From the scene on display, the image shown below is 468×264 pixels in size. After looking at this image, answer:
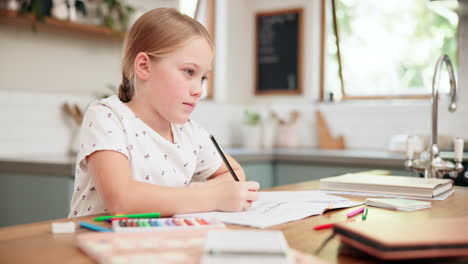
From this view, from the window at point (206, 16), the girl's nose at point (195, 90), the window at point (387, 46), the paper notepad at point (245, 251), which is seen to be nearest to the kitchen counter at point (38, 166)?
the girl's nose at point (195, 90)

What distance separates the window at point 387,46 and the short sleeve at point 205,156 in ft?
7.34

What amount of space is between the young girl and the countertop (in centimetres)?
85

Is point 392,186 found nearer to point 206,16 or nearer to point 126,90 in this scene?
point 126,90

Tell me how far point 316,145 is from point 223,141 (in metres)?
0.69

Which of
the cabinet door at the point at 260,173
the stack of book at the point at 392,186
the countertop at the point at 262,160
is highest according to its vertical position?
the stack of book at the point at 392,186

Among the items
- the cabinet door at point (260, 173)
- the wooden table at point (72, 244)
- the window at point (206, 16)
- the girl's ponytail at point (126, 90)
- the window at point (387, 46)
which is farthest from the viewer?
the window at point (206, 16)

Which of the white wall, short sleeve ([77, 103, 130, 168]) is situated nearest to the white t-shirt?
short sleeve ([77, 103, 130, 168])

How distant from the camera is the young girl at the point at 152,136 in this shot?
1.08 meters

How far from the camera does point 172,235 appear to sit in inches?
30.5

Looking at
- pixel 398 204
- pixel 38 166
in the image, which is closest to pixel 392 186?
pixel 398 204

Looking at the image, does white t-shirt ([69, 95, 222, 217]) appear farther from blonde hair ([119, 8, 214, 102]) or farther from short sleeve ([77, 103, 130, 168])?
blonde hair ([119, 8, 214, 102])

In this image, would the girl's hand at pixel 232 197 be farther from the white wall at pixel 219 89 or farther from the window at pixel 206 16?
the window at pixel 206 16

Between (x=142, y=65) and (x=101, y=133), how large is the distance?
23 centimetres

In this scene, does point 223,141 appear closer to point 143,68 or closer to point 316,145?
A: point 316,145
